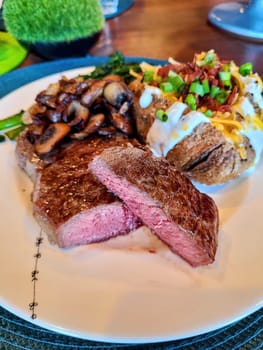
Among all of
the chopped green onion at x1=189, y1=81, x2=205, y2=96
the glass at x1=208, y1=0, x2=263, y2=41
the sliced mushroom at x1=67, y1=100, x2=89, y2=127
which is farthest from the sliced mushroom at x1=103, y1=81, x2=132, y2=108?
the glass at x1=208, y1=0, x2=263, y2=41

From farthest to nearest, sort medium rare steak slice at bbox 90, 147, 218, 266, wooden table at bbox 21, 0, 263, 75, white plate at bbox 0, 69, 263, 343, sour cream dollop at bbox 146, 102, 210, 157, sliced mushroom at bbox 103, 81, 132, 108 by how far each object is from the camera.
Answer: wooden table at bbox 21, 0, 263, 75, sliced mushroom at bbox 103, 81, 132, 108, sour cream dollop at bbox 146, 102, 210, 157, medium rare steak slice at bbox 90, 147, 218, 266, white plate at bbox 0, 69, 263, 343

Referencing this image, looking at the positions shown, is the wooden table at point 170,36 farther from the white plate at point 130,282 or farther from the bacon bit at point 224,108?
the white plate at point 130,282

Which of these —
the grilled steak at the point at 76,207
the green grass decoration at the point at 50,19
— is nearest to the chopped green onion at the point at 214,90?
the grilled steak at the point at 76,207

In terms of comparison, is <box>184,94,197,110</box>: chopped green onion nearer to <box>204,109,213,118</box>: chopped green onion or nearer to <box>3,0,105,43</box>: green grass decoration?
<box>204,109,213,118</box>: chopped green onion

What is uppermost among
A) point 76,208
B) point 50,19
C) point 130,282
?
point 50,19

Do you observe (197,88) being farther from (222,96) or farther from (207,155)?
(207,155)

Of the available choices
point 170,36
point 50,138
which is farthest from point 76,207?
point 170,36

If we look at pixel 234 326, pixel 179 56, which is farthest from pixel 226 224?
pixel 179 56
